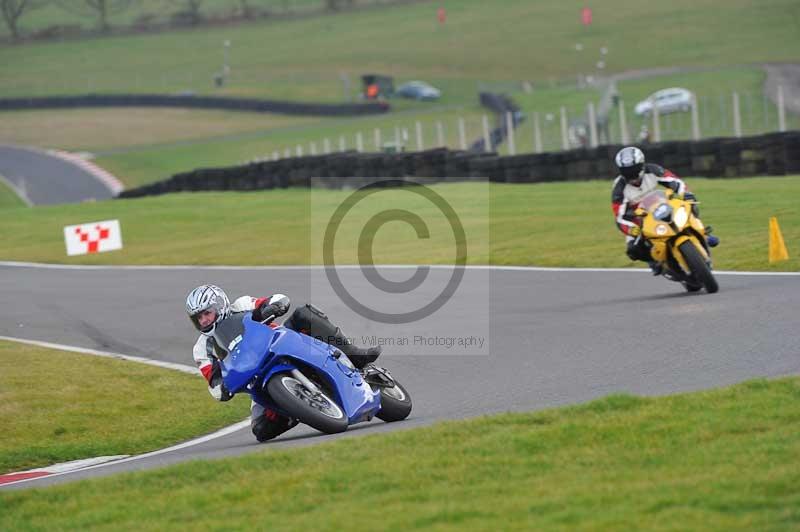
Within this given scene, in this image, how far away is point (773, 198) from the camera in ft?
68.7

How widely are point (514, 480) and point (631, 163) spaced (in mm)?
7755

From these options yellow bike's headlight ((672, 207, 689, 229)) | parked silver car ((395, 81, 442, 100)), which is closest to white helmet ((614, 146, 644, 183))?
yellow bike's headlight ((672, 207, 689, 229))

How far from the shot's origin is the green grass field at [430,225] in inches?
734

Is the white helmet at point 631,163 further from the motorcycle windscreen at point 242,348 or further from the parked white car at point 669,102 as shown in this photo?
the parked white car at point 669,102

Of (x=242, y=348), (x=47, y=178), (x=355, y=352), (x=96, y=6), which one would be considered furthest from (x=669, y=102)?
(x=96, y=6)

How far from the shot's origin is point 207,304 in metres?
8.76

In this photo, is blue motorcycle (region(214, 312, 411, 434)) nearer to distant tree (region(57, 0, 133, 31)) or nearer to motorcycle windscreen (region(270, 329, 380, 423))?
motorcycle windscreen (region(270, 329, 380, 423))

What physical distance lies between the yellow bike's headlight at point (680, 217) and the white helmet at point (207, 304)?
5779 mm

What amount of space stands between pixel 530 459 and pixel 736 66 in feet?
191

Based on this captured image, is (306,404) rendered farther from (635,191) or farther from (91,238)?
(91,238)

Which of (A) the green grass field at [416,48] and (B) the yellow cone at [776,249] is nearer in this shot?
(B) the yellow cone at [776,249]

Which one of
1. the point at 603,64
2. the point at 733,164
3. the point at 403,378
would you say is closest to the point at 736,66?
the point at 603,64

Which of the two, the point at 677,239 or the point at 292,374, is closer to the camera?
the point at 292,374

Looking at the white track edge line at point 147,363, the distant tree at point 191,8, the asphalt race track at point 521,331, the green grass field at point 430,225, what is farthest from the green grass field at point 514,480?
the distant tree at point 191,8
